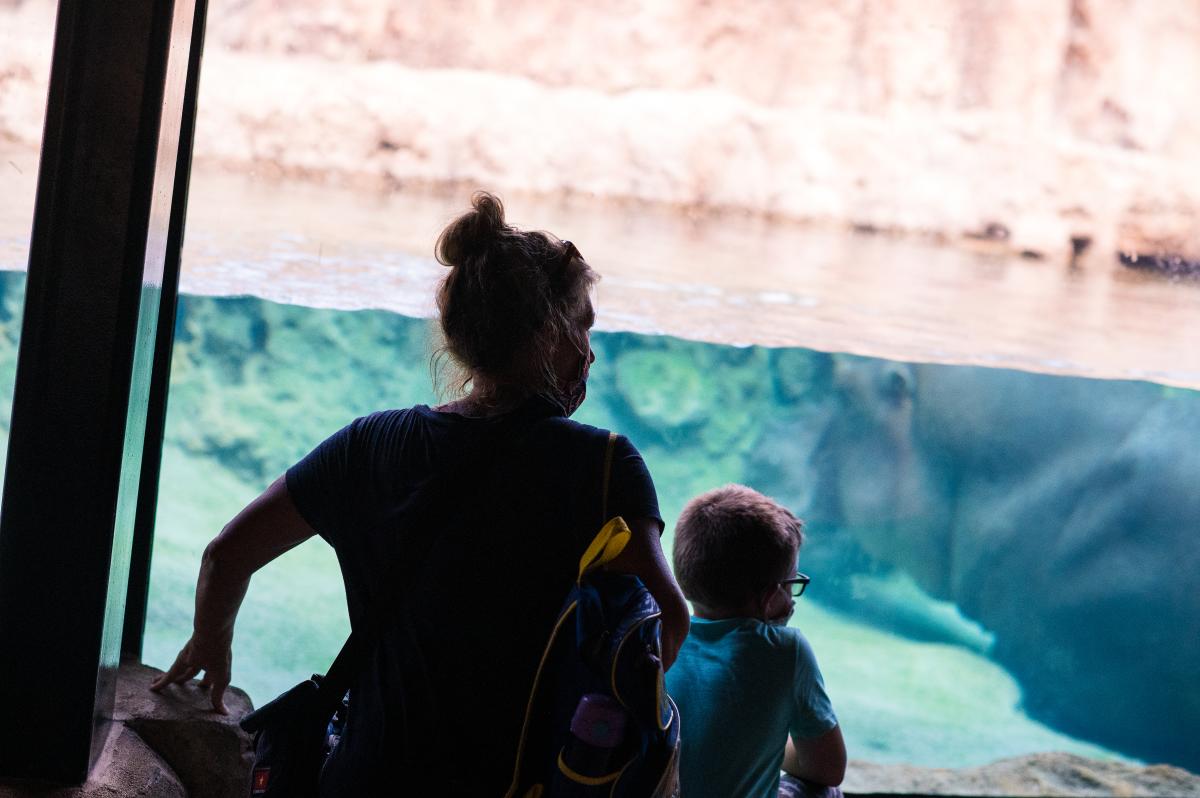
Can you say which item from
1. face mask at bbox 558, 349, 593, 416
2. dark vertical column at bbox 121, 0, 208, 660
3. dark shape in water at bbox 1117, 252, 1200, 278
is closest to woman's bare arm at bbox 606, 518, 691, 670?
face mask at bbox 558, 349, 593, 416

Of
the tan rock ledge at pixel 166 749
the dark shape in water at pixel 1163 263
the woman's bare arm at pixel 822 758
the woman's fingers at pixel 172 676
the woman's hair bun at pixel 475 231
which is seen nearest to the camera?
the woman's hair bun at pixel 475 231

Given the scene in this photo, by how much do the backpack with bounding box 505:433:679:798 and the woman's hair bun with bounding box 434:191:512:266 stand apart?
422 mm

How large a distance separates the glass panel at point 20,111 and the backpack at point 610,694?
5.15ft

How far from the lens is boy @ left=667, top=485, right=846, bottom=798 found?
168 centimetres

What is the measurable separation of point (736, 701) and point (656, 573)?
0.55 metres

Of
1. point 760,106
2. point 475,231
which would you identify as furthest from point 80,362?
point 760,106

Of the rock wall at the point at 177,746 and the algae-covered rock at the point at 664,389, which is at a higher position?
the algae-covered rock at the point at 664,389

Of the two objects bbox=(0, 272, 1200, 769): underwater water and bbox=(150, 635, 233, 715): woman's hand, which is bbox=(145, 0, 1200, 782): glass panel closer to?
bbox=(0, 272, 1200, 769): underwater water

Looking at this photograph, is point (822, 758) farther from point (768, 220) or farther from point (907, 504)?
point (907, 504)

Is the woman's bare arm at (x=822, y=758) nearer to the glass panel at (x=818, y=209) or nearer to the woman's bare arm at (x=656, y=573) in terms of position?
the woman's bare arm at (x=656, y=573)

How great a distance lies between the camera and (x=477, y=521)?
122 cm

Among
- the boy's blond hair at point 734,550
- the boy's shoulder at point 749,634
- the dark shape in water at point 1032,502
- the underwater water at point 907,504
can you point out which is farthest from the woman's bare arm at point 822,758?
the dark shape in water at point 1032,502

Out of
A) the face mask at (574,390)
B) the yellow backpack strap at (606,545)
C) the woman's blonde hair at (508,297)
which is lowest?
the yellow backpack strap at (606,545)

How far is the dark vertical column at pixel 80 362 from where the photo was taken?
72.9 inches
